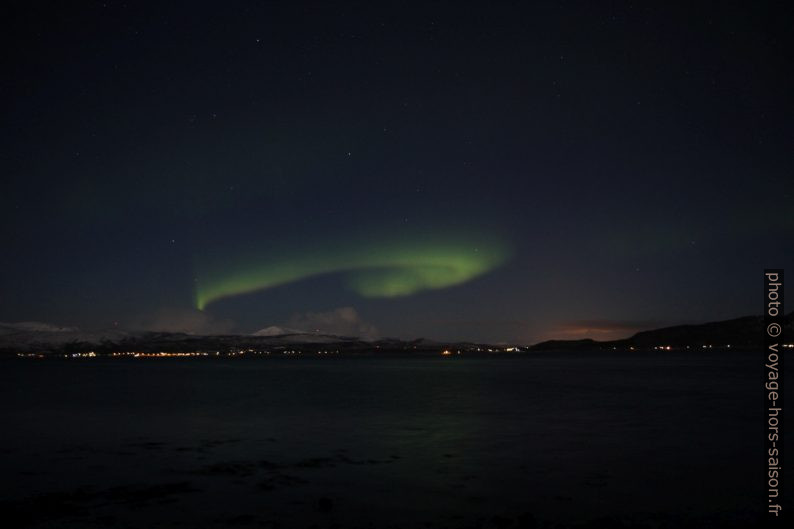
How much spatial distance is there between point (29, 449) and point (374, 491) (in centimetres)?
1942

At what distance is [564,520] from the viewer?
17.5 m

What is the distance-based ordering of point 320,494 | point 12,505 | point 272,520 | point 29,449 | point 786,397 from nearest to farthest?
point 272,520 → point 12,505 → point 320,494 → point 29,449 → point 786,397

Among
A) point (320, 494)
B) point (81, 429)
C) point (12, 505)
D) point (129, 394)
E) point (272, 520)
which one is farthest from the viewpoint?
point (129, 394)

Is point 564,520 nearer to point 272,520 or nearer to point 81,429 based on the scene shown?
point 272,520

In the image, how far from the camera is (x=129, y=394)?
74.3 meters

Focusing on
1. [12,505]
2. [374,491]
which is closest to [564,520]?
[374,491]

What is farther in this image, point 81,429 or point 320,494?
point 81,429

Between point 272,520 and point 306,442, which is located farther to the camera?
point 306,442

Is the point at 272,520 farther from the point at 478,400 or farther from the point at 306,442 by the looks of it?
the point at 478,400

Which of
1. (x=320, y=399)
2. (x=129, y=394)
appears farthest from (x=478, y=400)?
(x=129, y=394)

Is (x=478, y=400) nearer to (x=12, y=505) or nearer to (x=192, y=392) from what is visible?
(x=192, y=392)

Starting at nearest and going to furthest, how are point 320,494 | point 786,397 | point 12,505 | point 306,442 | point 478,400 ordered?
1. point 12,505
2. point 320,494
3. point 306,442
4. point 786,397
5. point 478,400

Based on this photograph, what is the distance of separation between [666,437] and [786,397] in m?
28.7

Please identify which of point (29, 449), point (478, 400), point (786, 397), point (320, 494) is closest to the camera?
point (320, 494)
